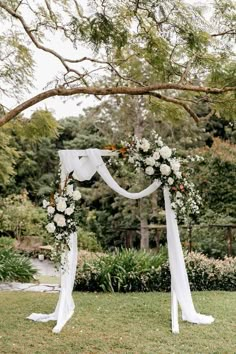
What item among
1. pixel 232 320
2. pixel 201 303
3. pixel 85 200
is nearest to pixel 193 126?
pixel 85 200

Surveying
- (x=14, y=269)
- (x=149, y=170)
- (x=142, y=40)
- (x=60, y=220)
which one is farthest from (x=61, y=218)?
(x=14, y=269)

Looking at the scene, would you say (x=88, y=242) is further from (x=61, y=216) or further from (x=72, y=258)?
(x=61, y=216)

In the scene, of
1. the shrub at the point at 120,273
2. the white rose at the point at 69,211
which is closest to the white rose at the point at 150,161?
the white rose at the point at 69,211

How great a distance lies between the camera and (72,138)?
54.5 feet

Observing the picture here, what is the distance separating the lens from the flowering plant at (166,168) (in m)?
5.60

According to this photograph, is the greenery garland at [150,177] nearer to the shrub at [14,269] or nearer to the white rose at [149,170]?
the white rose at [149,170]

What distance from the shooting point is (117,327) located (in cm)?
522

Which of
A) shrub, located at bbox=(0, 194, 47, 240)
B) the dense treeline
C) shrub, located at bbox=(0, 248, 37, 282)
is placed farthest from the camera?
shrub, located at bbox=(0, 194, 47, 240)

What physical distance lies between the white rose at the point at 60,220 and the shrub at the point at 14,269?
129 inches

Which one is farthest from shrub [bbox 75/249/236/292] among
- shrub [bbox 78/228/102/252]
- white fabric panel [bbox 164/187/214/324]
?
shrub [bbox 78/228/102/252]

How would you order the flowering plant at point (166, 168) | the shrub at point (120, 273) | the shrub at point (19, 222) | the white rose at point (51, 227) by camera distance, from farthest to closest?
the shrub at point (19, 222)
the shrub at point (120, 273)
the flowering plant at point (166, 168)
the white rose at point (51, 227)

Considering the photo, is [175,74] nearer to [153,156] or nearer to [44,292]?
[153,156]

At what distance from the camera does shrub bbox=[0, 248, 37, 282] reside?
327 inches

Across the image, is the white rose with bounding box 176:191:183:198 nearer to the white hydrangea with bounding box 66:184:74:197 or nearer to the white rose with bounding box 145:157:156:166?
the white rose with bounding box 145:157:156:166
